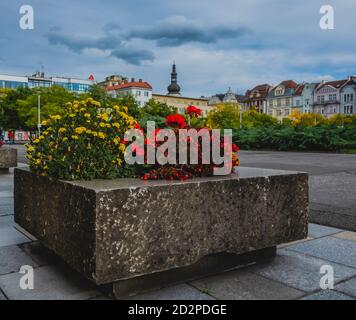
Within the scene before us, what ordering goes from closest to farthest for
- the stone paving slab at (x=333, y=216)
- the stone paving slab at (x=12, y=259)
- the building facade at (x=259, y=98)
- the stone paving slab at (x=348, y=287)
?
the stone paving slab at (x=348, y=287) < the stone paving slab at (x=12, y=259) < the stone paving slab at (x=333, y=216) < the building facade at (x=259, y=98)

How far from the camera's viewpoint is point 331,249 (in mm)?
4504

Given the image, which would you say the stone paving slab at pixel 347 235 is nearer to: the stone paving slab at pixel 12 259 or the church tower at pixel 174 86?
the stone paving slab at pixel 12 259

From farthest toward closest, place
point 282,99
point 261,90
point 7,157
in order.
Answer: point 261,90, point 282,99, point 7,157

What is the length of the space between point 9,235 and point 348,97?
328 ft

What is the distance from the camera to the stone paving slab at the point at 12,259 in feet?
12.5

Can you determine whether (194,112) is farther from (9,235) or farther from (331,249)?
(9,235)

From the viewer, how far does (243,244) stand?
148 inches

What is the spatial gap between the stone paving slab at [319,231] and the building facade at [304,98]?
4114 inches

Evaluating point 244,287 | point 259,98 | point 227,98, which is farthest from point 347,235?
point 227,98

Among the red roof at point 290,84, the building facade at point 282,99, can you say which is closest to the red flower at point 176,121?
the building facade at point 282,99
